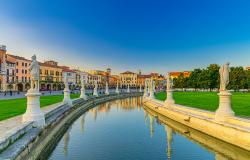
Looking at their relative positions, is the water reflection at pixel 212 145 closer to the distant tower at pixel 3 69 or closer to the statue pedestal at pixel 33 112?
the statue pedestal at pixel 33 112

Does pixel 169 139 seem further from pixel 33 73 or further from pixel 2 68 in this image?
pixel 2 68

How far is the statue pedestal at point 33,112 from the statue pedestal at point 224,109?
10.3 meters

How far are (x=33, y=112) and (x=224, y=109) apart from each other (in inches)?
434

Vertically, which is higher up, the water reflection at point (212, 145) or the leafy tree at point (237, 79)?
the leafy tree at point (237, 79)

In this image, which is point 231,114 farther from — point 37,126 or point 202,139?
point 37,126

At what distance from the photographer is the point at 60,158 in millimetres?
12484

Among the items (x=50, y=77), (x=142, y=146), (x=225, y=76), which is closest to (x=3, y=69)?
(x=50, y=77)

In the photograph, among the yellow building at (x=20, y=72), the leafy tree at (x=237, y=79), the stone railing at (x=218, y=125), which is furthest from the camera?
the yellow building at (x=20, y=72)

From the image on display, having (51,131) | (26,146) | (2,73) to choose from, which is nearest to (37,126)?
(51,131)

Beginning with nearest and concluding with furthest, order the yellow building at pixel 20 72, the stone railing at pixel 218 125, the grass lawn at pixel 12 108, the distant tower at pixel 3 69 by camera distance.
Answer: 1. the stone railing at pixel 218 125
2. the grass lawn at pixel 12 108
3. the distant tower at pixel 3 69
4. the yellow building at pixel 20 72

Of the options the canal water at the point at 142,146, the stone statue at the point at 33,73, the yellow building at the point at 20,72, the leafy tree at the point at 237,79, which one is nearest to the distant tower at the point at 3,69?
the yellow building at the point at 20,72

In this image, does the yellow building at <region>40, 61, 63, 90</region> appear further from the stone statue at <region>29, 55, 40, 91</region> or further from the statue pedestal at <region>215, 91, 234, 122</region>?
the statue pedestal at <region>215, 91, 234, 122</region>

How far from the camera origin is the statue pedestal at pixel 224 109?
50.8 ft

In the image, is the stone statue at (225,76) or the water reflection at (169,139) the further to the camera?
the stone statue at (225,76)
